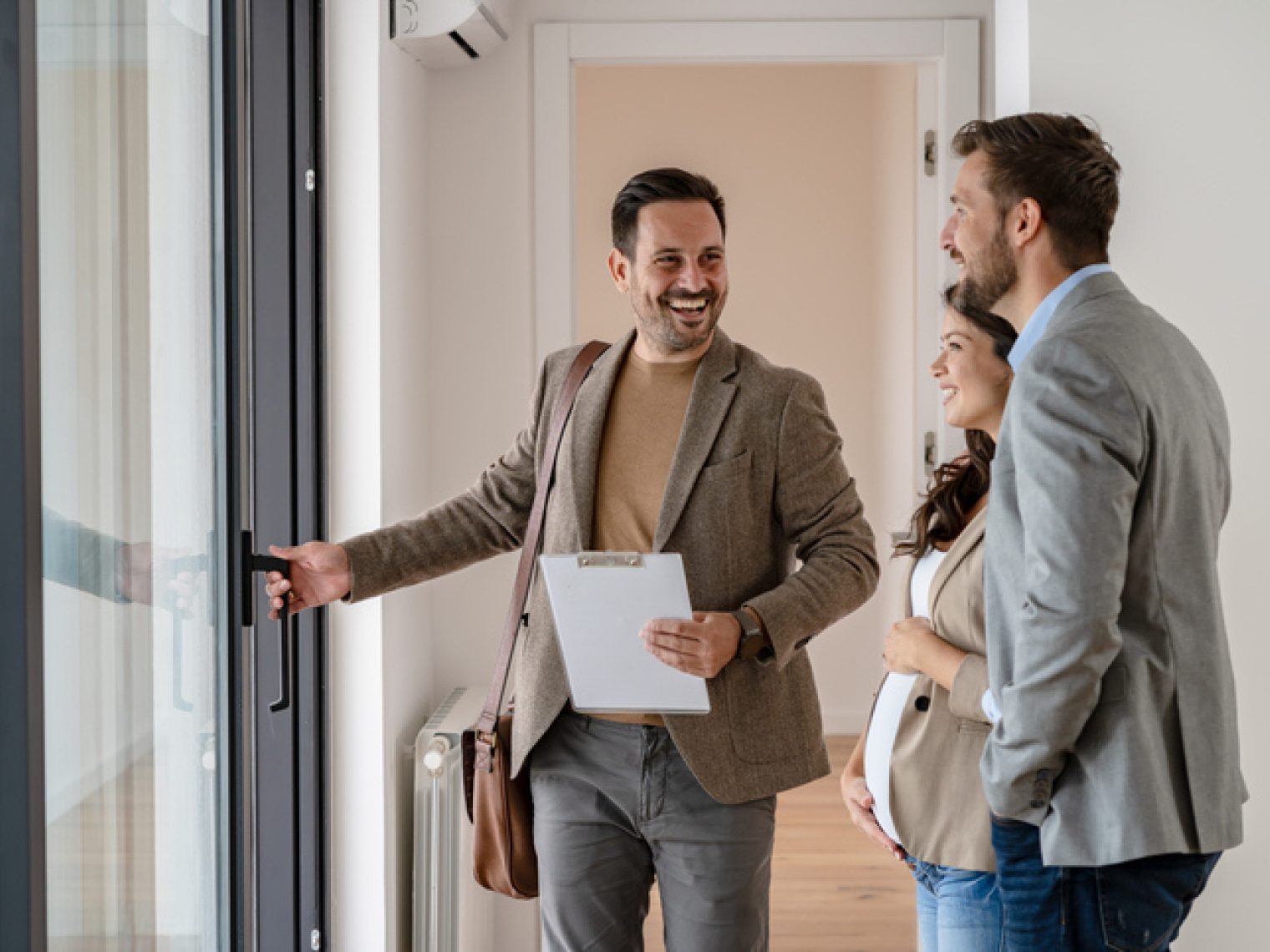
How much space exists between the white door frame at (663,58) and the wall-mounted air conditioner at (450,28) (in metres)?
0.18

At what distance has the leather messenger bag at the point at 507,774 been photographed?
6.43 ft

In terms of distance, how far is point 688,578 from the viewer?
1878mm

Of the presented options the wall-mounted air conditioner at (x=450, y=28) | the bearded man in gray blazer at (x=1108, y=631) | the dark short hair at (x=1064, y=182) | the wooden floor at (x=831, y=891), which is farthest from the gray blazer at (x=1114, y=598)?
the wooden floor at (x=831, y=891)

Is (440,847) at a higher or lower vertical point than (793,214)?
lower

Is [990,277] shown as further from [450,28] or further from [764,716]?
[450,28]

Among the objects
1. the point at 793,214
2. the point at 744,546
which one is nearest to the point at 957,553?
the point at 744,546

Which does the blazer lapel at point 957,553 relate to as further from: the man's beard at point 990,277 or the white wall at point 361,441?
the white wall at point 361,441

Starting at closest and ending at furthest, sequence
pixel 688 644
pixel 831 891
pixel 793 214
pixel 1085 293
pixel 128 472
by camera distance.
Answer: pixel 1085 293
pixel 128 472
pixel 688 644
pixel 831 891
pixel 793 214

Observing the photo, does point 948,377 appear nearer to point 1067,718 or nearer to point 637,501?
point 637,501

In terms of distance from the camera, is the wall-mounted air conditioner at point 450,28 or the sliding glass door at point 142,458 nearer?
the sliding glass door at point 142,458

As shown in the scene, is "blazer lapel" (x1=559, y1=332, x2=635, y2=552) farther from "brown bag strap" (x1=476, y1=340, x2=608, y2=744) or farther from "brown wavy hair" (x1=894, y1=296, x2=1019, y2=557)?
"brown wavy hair" (x1=894, y1=296, x2=1019, y2=557)

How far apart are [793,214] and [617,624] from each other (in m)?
3.96

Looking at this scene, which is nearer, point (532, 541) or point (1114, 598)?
point (1114, 598)

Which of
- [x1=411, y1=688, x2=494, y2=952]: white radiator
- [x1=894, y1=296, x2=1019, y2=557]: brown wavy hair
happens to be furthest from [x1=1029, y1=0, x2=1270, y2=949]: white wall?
[x1=411, y1=688, x2=494, y2=952]: white radiator
